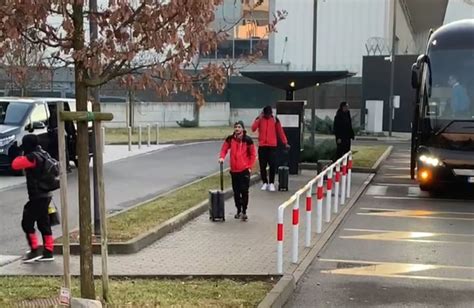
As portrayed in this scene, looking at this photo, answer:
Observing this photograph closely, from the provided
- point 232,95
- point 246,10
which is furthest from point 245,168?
point 232,95

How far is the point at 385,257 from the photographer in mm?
9164

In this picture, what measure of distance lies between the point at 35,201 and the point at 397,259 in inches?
183

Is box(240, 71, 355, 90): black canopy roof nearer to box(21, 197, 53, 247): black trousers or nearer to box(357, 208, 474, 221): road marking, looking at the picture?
A: box(357, 208, 474, 221): road marking

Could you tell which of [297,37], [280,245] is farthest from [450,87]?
[297,37]

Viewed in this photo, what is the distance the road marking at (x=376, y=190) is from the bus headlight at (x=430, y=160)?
4.53 feet

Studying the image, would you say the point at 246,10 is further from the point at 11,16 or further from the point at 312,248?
the point at 312,248

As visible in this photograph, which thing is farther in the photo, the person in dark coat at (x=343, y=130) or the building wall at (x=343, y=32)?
the building wall at (x=343, y=32)

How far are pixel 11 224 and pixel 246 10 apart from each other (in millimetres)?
7149

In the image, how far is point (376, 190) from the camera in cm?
1634

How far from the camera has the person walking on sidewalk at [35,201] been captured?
28.1ft

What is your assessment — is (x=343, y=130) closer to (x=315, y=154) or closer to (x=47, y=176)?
(x=315, y=154)

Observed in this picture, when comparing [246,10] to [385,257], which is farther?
[385,257]

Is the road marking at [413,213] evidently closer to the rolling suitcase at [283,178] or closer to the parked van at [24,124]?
the rolling suitcase at [283,178]

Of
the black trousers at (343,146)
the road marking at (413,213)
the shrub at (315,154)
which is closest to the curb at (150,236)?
the road marking at (413,213)
